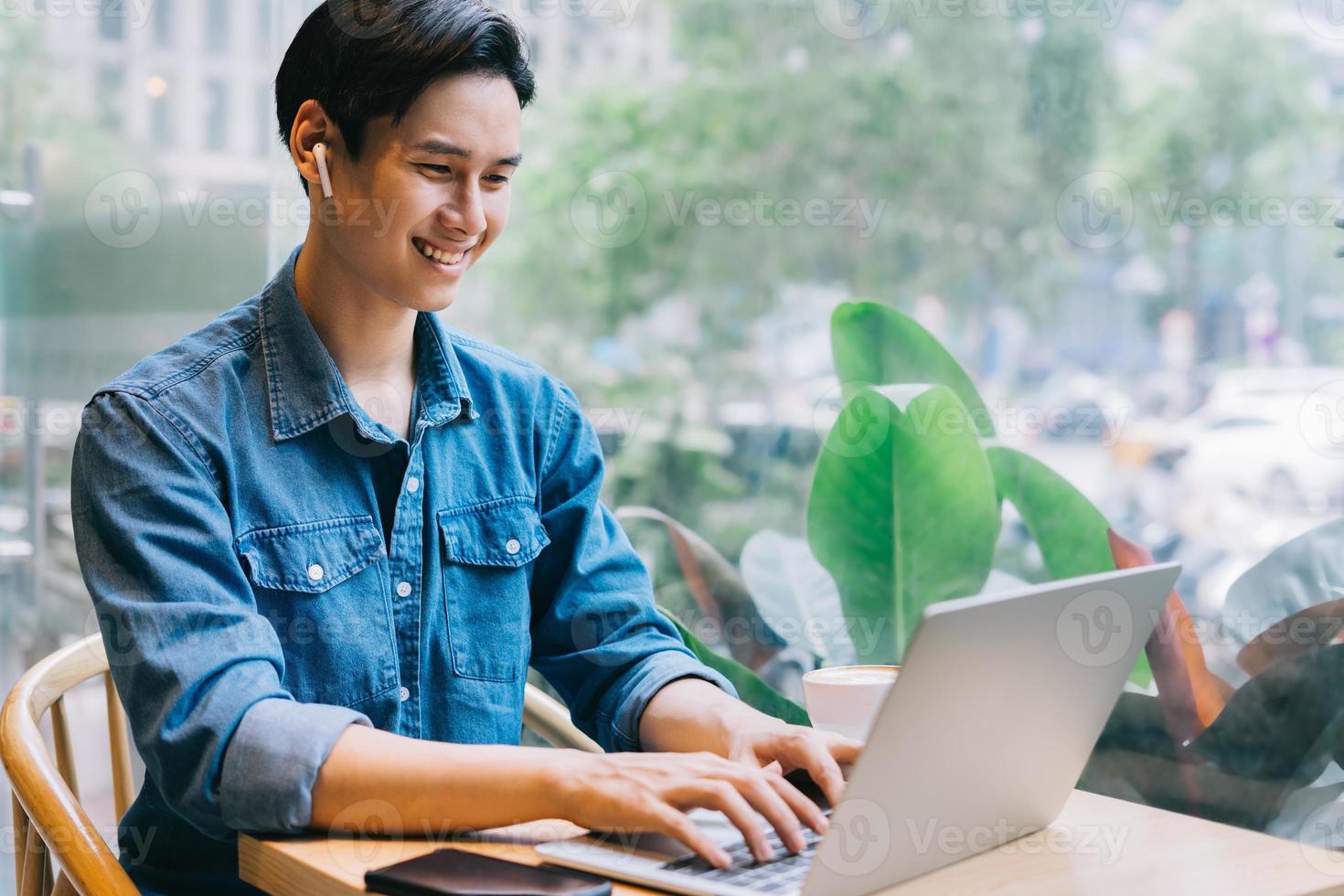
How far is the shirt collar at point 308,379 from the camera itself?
1.04 m

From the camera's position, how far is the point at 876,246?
5.33ft

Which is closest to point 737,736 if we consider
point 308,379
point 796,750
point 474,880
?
point 796,750

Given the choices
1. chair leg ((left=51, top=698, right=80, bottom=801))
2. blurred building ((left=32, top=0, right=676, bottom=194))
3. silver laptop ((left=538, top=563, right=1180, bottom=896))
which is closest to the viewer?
silver laptop ((left=538, top=563, right=1180, bottom=896))

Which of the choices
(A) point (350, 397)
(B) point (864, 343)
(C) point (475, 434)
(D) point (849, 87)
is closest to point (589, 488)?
(C) point (475, 434)

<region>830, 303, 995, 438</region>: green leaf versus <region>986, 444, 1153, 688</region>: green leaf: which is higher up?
<region>830, 303, 995, 438</region>: green leaf

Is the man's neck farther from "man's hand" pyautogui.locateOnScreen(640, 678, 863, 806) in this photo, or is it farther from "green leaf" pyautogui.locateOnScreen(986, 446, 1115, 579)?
"green leaf" pyautogui.locateOnScreen(986, 446, 1115, 579)

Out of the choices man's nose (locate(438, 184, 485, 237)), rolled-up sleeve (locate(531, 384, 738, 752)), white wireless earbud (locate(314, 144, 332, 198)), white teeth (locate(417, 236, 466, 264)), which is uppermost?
white wireless earbud (locate(314, 144, 332, 198))

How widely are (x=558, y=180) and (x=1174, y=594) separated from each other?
108 cm

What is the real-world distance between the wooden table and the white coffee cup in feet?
0.47

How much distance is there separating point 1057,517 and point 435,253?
721 millimetres

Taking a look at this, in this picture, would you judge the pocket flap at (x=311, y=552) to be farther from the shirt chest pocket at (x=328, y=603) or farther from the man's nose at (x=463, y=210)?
the man's nose at (x=463, y=210)

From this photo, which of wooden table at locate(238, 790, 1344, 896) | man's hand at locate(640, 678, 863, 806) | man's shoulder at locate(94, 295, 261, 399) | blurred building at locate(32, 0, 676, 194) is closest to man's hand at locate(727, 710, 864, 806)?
man's hand at locate(640, 678, 863, 806)

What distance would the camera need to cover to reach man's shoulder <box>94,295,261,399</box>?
0.98 meters

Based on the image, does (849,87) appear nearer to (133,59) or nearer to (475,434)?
(475,434)
